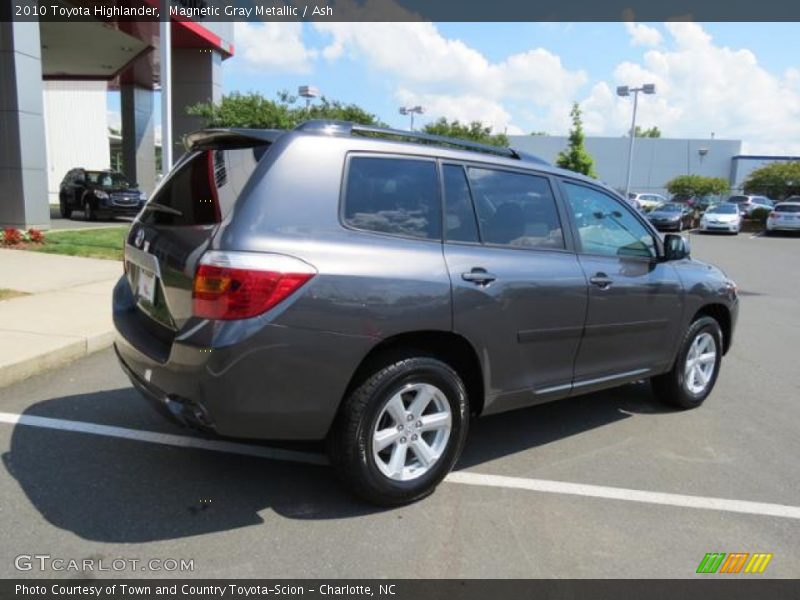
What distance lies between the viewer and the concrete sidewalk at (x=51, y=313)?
17.8ft

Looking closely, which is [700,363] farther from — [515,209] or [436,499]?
[436,499]

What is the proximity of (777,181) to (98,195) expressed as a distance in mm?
47333

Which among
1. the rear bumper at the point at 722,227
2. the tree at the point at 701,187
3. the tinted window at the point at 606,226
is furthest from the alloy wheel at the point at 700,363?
the tree at the point at 701,187

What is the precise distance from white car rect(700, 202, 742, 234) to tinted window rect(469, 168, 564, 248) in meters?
29.6

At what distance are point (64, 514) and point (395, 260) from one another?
2029mm

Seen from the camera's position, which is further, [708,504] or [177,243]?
[708,504]

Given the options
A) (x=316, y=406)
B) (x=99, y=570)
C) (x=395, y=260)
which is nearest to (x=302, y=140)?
(x=395, y=260)

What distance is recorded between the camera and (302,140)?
3.23 m

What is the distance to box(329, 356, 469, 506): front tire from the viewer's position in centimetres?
321

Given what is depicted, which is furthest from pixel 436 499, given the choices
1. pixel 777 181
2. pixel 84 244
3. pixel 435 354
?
pixel 777 181

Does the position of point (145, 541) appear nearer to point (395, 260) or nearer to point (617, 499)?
point (395, 260)

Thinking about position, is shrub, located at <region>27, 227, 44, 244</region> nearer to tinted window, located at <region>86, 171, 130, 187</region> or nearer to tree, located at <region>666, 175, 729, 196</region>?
tinted window, located at <region>86, 171, 130, 187</region>

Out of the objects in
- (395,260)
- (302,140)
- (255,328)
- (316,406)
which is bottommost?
(316,406)

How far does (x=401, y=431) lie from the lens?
3393 mm
